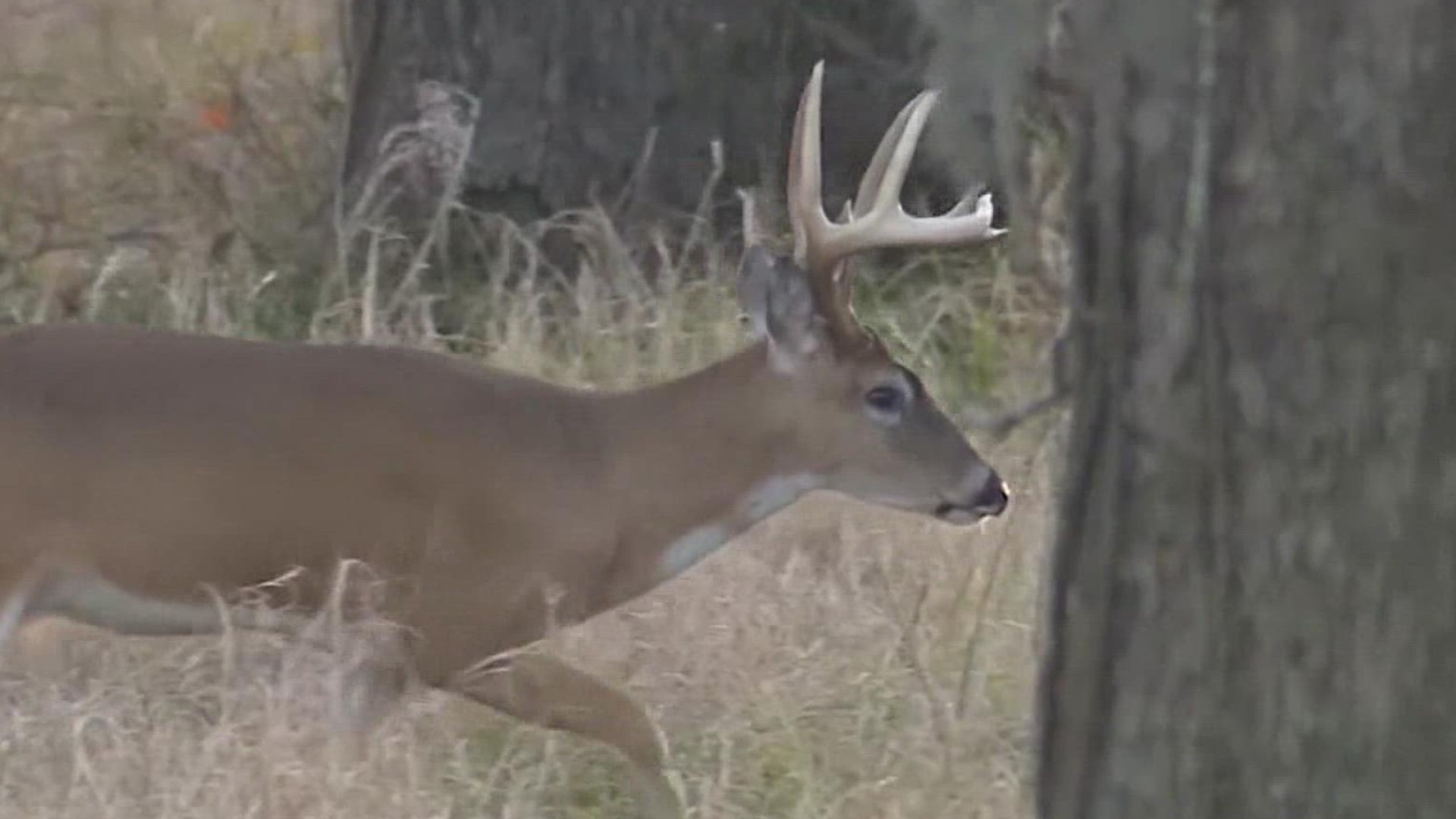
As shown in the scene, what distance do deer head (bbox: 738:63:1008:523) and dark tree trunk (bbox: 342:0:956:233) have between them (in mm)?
2102

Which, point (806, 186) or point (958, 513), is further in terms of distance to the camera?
point (958, 513)

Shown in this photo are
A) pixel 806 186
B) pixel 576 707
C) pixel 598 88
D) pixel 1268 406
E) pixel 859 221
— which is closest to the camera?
pixel 1268 406

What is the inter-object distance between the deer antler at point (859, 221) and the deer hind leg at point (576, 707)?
0.78 m

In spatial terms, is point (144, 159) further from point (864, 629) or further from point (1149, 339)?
point (1149, 339)

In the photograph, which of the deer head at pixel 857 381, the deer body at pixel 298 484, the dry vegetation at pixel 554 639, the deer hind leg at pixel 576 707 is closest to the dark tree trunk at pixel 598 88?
the dry vegetation at pixel 554 639

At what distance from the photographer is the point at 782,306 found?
5.49 m

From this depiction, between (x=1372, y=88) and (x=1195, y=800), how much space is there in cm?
67

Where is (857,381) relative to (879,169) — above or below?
below

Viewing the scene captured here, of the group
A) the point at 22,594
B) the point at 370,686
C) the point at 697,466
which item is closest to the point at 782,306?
the point at 697,466

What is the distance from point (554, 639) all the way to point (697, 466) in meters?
0.36

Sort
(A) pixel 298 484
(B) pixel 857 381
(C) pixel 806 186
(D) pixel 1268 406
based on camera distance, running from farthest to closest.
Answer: (B) pixel 857 381 → (C) pixel 806 186 → (A) pixel 298 484 → (D) pixel 1268 406

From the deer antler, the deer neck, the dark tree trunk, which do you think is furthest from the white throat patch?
the dark tree trunk

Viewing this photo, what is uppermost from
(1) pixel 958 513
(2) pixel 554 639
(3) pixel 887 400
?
(3) pixel 887 400

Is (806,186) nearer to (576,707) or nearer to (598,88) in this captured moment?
(576,707)
